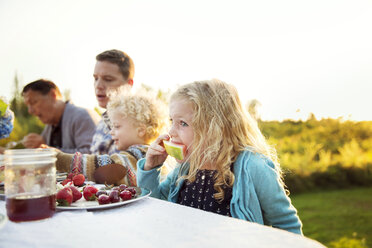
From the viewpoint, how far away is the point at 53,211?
44.6 inches

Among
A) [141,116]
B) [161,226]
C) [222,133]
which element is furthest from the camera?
[141,116]

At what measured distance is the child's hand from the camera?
6.46ft

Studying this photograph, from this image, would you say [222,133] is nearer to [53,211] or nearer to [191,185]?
[191,185]

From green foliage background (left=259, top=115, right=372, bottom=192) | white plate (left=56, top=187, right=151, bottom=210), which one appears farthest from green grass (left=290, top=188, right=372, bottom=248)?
white plate (left=56, top=187, right=151, bottom=210)

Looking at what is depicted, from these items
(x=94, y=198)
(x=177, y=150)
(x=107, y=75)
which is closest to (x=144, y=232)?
(x=94, y=198)

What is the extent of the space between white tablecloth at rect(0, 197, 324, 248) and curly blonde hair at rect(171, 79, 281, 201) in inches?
27.9

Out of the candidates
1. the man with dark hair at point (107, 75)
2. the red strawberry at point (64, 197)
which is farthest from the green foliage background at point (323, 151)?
the red strawberry at point (64, 197)

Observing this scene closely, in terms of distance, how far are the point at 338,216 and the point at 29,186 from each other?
15.5 feet

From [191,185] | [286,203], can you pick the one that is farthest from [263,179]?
[191,185]

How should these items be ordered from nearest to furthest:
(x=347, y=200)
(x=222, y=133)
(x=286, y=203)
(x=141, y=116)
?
(x=286, y=203), (x=222, y=133), (x=141, y=116), (x=347, y=200)

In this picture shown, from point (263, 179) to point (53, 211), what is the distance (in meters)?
0.98

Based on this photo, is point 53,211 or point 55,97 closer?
point 53,211

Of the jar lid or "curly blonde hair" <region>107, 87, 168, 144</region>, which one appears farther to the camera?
"curly blonde hair" <region>107, 87, 168, 144</region>

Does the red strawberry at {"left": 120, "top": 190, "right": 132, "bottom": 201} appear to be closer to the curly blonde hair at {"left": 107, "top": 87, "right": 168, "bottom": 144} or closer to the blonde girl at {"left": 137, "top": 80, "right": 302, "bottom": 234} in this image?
the blonde girl at {"left": 137, "top": 80, "right": 302, "bottom": 234}
